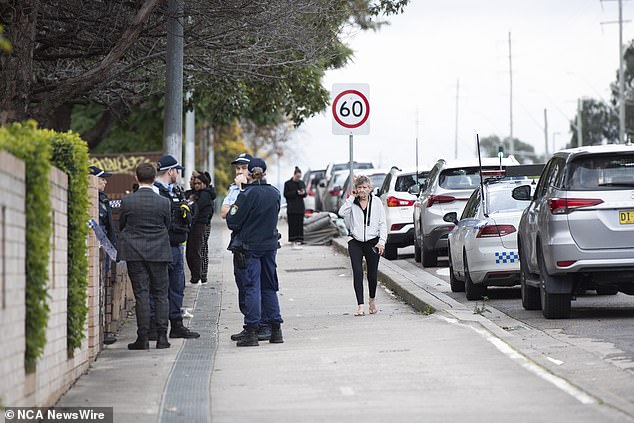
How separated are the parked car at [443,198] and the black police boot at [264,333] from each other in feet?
30.6

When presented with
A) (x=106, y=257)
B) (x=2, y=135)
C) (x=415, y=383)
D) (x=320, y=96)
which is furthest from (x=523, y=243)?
(x=320, y=96)

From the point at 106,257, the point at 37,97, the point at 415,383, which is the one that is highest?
the point at 37,97

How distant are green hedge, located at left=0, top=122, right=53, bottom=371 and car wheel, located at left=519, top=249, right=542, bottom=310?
28.4ft

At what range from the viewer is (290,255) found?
1121 inches

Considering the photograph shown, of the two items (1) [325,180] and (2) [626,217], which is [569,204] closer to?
(2) [626,217]

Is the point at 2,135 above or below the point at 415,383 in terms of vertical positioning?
above

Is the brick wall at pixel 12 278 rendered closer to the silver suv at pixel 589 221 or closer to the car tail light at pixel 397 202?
the silver suv at pixel 589 221

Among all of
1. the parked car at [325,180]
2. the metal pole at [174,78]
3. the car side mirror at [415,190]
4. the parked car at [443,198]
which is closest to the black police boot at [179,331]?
the metal pole at [174,78]

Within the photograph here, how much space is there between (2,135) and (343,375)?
4.08 metres

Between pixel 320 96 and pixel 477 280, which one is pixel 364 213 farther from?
pixel 320 96

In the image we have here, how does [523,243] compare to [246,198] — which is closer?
[246,198]

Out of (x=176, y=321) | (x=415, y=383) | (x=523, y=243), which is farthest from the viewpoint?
(x=523, y=243)

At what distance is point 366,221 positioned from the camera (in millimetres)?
16016

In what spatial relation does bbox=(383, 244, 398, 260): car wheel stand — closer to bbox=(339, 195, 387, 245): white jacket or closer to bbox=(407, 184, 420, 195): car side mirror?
bbox=(407, 184, 420, 195): car side mirror
